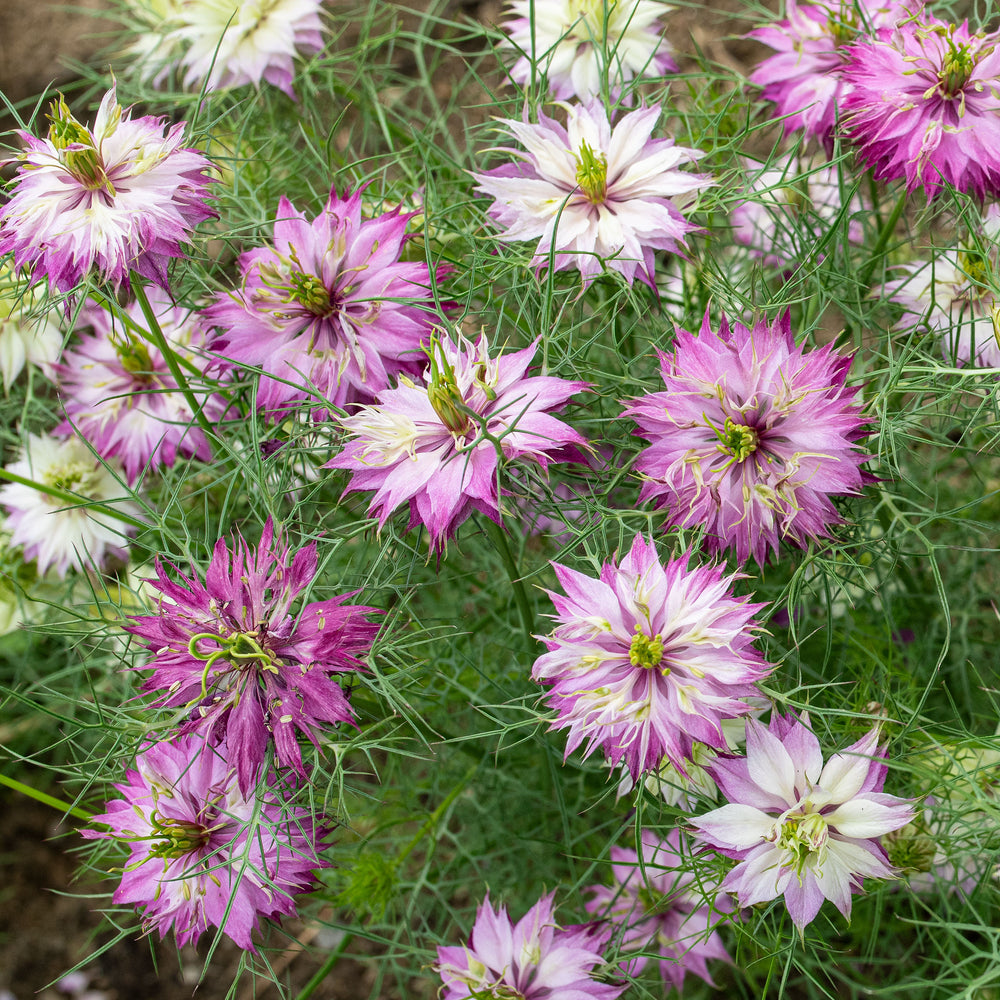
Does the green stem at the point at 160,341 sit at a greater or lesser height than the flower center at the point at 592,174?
lesser

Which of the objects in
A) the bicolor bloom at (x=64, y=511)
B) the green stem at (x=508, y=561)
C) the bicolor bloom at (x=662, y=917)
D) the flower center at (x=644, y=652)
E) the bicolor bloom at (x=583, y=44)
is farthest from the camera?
the bicolor bloom at (x=64, y=511)

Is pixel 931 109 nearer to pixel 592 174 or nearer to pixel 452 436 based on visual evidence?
pixel 592 174

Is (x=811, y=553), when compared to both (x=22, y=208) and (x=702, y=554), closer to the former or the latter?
(x=702, y=554)

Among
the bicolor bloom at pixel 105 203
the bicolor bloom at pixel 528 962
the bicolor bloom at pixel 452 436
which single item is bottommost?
the bicolor bloom at pixel 528 962

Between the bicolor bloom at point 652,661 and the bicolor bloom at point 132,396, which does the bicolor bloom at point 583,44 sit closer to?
the bicolor bloom at point 132,396

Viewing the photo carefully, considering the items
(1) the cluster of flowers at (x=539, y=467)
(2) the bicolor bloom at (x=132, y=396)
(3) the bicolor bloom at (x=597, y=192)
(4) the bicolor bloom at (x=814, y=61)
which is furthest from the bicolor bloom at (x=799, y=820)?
(2) the bicolor bloom at (x=132, y=396)

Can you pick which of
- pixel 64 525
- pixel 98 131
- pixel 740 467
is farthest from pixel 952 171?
pixel 64 525

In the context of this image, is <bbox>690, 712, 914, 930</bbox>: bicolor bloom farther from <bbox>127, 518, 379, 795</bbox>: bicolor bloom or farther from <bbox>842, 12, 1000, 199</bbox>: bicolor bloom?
<bbox>842, 12, 1000, 199</bbox>: bicolor bloom
